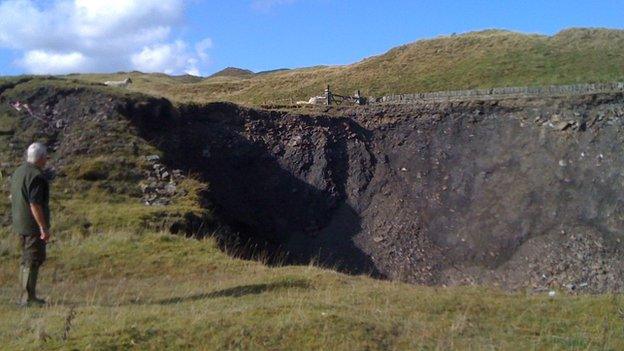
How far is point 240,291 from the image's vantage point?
409 inches

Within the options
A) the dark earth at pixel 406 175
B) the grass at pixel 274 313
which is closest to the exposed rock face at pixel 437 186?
the dark earth at pixel 406 175

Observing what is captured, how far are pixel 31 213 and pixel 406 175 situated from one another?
21.4 metres

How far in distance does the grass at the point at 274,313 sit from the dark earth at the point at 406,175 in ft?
31.4

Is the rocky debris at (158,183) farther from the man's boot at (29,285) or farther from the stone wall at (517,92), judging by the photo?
the stone wall at (517,92)

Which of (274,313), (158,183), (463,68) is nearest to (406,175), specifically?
(158,183)

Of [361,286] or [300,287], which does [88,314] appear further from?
[361,286]

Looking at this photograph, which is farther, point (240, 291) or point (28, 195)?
point (240, 291)

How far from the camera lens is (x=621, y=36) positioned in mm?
46500

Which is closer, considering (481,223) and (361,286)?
(361,286)

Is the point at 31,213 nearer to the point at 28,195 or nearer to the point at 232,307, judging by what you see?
the point at 28,195

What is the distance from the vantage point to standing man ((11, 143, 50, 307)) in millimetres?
9453

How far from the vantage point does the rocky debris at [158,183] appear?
20141 millimetres

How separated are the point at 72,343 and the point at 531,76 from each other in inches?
1528

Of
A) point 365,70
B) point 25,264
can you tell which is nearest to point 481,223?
point 25,264
